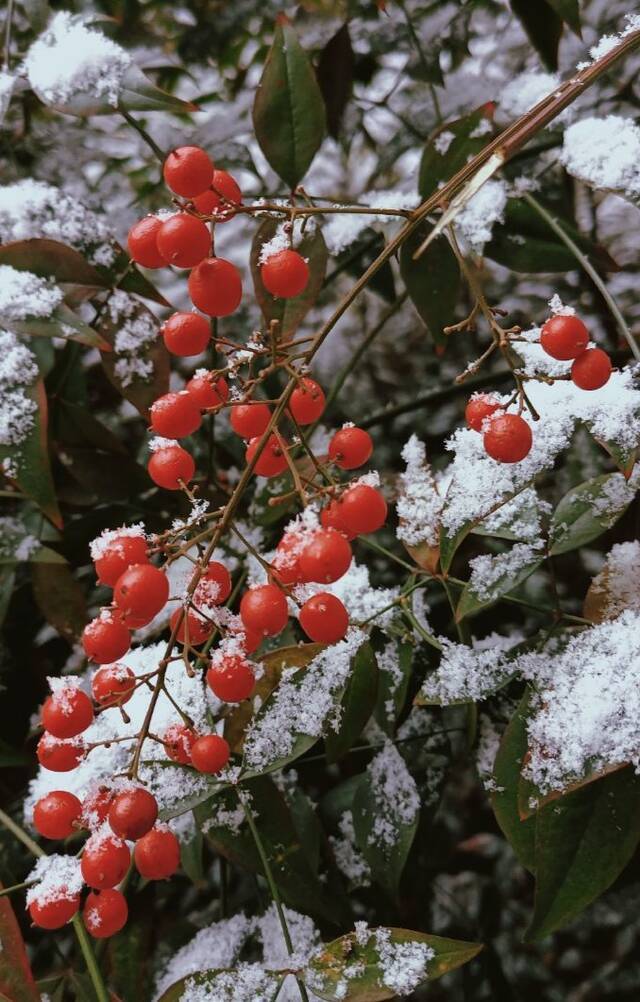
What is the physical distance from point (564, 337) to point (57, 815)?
60cm

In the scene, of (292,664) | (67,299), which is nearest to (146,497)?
(67,299)

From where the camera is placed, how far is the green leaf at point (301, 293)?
36.5 inches

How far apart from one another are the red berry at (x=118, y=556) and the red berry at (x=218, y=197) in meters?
0.29

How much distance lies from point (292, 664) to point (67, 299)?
0.49 metres

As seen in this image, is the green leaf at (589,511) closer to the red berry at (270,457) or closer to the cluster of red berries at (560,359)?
the cluster of red berries at (560,359)

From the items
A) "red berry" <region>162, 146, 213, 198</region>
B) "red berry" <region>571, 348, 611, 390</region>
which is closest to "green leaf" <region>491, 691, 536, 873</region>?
"red berry" <region>571, 348, 611, 390</region>

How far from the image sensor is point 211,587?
2.48 ft

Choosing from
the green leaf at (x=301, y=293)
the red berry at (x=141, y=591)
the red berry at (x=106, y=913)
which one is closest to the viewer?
the red berry at (x=141, y=591)

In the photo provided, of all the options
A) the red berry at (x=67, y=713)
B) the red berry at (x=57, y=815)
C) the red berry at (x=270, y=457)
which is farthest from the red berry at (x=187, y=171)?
the red berry at (x=57, y=815)

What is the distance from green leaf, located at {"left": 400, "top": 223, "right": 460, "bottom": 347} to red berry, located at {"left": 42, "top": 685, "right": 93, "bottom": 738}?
575 mm

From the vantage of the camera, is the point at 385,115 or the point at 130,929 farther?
the point at 385,115

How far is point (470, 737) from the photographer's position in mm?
886

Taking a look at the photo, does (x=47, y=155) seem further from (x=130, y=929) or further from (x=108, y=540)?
(x=130, y=929)

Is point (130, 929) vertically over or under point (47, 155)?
under
